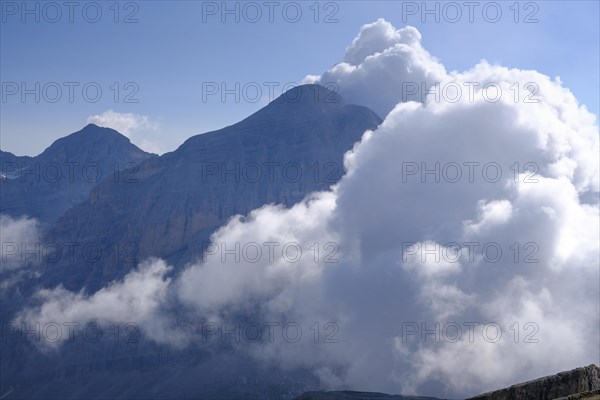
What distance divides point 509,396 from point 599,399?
8054 millimetres

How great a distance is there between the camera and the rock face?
4469cm

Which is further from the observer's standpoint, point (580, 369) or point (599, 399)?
point (580, 369)

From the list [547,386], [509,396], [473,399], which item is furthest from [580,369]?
[473,399]

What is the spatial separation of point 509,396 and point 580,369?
5892 millimetres

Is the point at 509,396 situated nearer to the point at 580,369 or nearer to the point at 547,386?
the point at 547,386

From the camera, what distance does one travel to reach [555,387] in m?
44.8

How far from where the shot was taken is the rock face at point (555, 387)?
44.7 meters

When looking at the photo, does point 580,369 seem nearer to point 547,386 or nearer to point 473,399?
point 547,386

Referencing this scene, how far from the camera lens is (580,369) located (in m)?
45.8

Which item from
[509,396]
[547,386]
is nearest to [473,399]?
[509,396]

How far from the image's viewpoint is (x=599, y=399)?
38.6 meters

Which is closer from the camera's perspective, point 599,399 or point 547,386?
point 599,399

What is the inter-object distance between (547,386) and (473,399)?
5.68 metres

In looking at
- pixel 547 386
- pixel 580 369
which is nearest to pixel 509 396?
pixel 547 386
